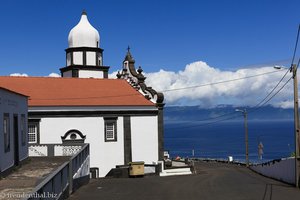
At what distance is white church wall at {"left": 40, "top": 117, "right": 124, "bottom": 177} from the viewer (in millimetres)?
40438

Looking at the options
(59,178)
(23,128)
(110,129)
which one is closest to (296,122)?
(59,178)

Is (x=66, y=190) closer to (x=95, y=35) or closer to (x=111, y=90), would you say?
(x=111, y=90)

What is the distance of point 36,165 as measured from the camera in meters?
24.5

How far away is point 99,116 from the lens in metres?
42.2

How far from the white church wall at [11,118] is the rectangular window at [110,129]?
50.5 ft

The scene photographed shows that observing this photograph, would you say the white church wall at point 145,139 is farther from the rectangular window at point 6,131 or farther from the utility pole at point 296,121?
A: the rectangular window at point 6,131

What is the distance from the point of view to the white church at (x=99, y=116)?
4066 cm

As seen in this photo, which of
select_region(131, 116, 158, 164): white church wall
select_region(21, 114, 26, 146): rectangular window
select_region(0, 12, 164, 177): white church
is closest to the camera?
select_region(21, 114, 26, 146): rectangular window

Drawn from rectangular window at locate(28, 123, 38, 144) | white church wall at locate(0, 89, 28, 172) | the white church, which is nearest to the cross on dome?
the white church

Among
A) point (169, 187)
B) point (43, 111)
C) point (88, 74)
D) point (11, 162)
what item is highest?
point (88, 74)

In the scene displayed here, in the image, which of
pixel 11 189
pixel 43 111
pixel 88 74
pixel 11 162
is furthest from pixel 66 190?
pixel 88 74

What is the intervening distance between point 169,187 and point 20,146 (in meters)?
8.79

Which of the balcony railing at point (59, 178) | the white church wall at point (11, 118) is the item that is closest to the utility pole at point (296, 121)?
the balcony railing at point (59, 178)

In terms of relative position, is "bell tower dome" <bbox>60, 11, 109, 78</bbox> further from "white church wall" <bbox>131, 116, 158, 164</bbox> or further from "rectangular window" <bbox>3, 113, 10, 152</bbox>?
"rectangular window" <bbox>3, 113, 10, 152</bbox>
